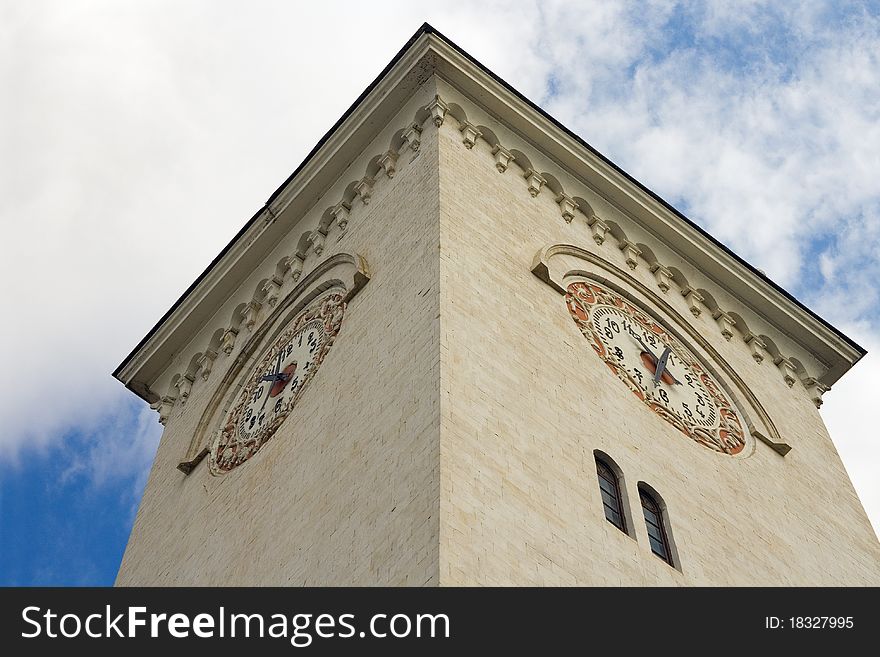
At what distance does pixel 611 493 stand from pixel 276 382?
512cm

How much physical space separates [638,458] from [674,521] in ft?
2.79

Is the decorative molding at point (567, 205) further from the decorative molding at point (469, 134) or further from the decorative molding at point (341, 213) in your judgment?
the decorative molding at point (341, 213)

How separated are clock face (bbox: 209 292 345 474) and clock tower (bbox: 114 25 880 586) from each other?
0.06m

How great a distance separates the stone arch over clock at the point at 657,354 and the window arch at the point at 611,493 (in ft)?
6.22

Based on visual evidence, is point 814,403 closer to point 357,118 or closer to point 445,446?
point 357,118

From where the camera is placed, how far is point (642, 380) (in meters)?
16.4

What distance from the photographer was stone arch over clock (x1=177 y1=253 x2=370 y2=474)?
16.6 m

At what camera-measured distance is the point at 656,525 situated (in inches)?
552

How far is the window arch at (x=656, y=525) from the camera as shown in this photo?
1368 centimetres

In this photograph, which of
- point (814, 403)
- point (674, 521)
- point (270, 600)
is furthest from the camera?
point (814, 403)

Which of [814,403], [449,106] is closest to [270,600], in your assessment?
[449,106]

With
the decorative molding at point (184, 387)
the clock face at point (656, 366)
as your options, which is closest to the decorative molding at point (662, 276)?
the clock face at point (656, 366)

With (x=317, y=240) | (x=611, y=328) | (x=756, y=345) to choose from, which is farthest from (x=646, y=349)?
(x=317, y=240)

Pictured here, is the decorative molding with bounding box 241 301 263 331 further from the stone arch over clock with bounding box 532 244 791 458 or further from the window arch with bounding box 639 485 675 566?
the window arch with bounding box 639 485 675 566
